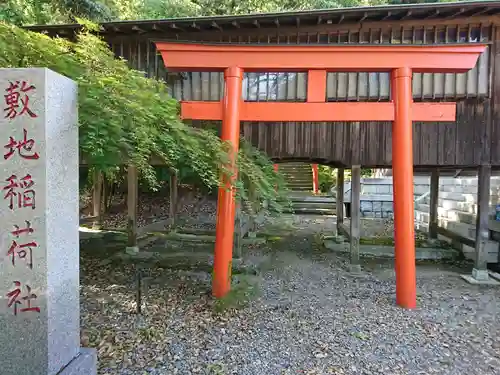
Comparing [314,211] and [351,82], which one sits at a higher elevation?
[351,82]

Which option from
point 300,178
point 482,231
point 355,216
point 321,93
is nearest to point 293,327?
point 321,93

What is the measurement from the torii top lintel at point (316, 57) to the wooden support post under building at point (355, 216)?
2.60m

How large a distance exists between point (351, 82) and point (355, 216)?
279 centimetres

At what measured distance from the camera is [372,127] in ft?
22.8

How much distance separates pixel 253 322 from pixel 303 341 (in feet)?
2.58

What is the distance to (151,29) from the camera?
659 cm

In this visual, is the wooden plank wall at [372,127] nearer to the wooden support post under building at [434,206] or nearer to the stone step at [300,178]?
the wooden support post under building at [434,206]

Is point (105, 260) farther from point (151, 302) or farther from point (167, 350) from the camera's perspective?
point (167, 350)

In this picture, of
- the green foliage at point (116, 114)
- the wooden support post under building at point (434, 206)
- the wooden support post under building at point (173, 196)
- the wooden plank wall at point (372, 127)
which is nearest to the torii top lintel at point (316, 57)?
the green foliage at point (116, 114)

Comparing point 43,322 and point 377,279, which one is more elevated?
point 43,322

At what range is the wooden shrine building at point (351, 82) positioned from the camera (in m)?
5.16

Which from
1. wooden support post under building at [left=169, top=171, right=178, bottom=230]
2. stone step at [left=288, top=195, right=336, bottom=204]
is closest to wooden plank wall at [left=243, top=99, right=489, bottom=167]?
wooden support post under building at [left=169, top=171, right=178, bottom=230]

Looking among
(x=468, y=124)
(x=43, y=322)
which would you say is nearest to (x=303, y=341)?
(x=43, y=322)

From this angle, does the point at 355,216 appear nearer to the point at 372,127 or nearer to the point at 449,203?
the point at 372,127
